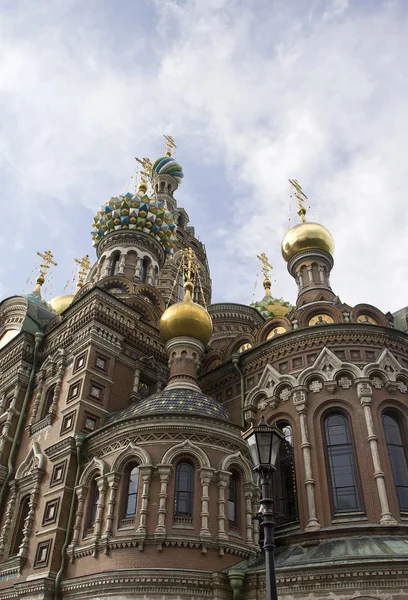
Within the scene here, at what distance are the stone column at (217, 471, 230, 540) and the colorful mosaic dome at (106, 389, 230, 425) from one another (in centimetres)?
113

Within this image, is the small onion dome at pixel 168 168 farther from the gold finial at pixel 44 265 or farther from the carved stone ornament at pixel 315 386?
the carved stone ornament at pixel 315 386

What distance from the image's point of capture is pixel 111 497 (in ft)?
32.9

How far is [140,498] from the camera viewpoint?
9773 millimetres

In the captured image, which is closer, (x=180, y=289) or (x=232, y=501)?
(x=232, y=501)

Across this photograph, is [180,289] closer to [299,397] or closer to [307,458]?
[299,397]

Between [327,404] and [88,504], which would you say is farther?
[327,404]

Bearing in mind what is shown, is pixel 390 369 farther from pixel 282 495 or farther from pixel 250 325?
pixel 250 325

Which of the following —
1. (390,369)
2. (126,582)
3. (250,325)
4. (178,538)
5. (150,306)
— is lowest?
(126,582)

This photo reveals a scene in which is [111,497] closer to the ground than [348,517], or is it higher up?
higher up

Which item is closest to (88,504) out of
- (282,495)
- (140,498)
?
(140,498)

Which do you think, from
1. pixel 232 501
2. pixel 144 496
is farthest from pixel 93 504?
pixel 232 501

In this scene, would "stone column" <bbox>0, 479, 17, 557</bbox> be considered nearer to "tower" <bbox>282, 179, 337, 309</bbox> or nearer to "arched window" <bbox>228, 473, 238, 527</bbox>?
"arched window" <bbox>228, 473, 238, 527</bbox>

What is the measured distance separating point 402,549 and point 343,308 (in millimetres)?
6204

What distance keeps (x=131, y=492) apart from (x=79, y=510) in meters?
1.20
